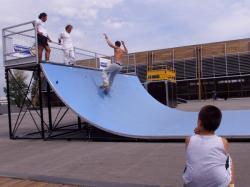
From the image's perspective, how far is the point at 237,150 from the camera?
26.7ft

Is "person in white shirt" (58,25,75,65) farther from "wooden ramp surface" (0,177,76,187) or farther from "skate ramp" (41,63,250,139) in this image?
"wooden ramp surface" (0,177,76,187)

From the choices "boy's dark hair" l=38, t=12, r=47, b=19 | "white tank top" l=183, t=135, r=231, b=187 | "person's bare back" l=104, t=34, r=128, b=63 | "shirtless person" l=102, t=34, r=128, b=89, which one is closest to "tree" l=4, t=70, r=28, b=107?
"boy's dark hair" l=38, t=12, r=47, b=19

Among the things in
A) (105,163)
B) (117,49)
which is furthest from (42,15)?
(105,163)

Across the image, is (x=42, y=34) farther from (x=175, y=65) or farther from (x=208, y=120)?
(x=175, y=65)

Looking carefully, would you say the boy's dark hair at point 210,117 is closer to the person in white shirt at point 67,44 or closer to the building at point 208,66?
the person in white shirt at point 67,44

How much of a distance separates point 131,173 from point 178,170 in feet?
2.75

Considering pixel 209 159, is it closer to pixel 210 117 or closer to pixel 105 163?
pixel 210 117

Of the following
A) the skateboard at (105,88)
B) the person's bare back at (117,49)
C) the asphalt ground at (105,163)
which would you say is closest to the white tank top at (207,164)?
the asphalt ground at (105,163)

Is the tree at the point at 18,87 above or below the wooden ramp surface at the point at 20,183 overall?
above

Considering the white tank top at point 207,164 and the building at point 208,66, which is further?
the building at point 208,66

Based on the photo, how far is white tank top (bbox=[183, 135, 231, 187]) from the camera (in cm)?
304

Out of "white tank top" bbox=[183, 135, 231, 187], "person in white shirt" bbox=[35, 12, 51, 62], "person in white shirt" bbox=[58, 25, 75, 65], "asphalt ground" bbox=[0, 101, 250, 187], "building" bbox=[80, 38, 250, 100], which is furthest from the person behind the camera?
"building" bbox=[80, 38, 250, 100]

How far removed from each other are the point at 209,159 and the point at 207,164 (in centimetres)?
4

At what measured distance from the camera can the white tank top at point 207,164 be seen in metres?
3.04
